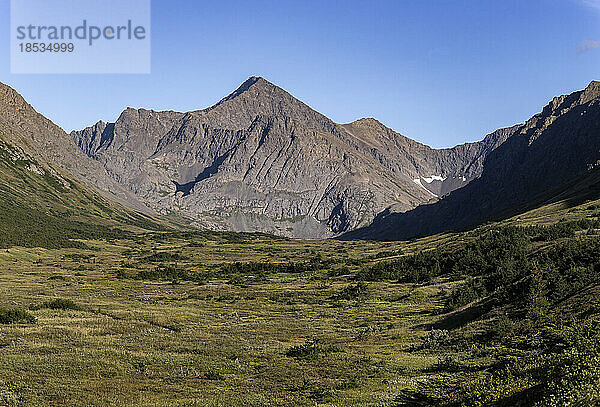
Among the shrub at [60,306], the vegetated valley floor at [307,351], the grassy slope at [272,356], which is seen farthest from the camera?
the shrub at [60,306]

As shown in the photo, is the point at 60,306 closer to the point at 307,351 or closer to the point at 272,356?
the point at 272,356

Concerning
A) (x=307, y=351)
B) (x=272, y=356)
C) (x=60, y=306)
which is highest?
(x=307, y=351)

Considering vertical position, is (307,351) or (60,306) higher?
(307,351)

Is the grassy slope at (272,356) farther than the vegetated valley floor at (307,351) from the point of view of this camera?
Yes

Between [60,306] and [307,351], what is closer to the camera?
[307,351]

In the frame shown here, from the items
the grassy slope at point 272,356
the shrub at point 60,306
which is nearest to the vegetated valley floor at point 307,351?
the grassy slope at point 272,356

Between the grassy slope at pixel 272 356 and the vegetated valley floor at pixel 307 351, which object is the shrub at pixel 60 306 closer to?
the vegetated valley floor at pixel 307 351

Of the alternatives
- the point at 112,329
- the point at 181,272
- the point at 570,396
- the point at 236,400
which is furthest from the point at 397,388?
the point at 181,272

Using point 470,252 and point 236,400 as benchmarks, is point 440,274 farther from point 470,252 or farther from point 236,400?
point 236,400

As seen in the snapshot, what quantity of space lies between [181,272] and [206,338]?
9653cm

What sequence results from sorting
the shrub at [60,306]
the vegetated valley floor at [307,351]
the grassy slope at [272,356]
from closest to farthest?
1. the vegetated valley floor at [307,351]
2. the grassy slope at [272,356]
3. the shrub at [60,306]

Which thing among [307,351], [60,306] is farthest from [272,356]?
[60,306]

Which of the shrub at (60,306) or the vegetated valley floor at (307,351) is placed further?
the shrub at (60,306)

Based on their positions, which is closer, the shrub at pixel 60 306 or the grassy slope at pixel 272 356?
the grassy slope at pixel 272 356
